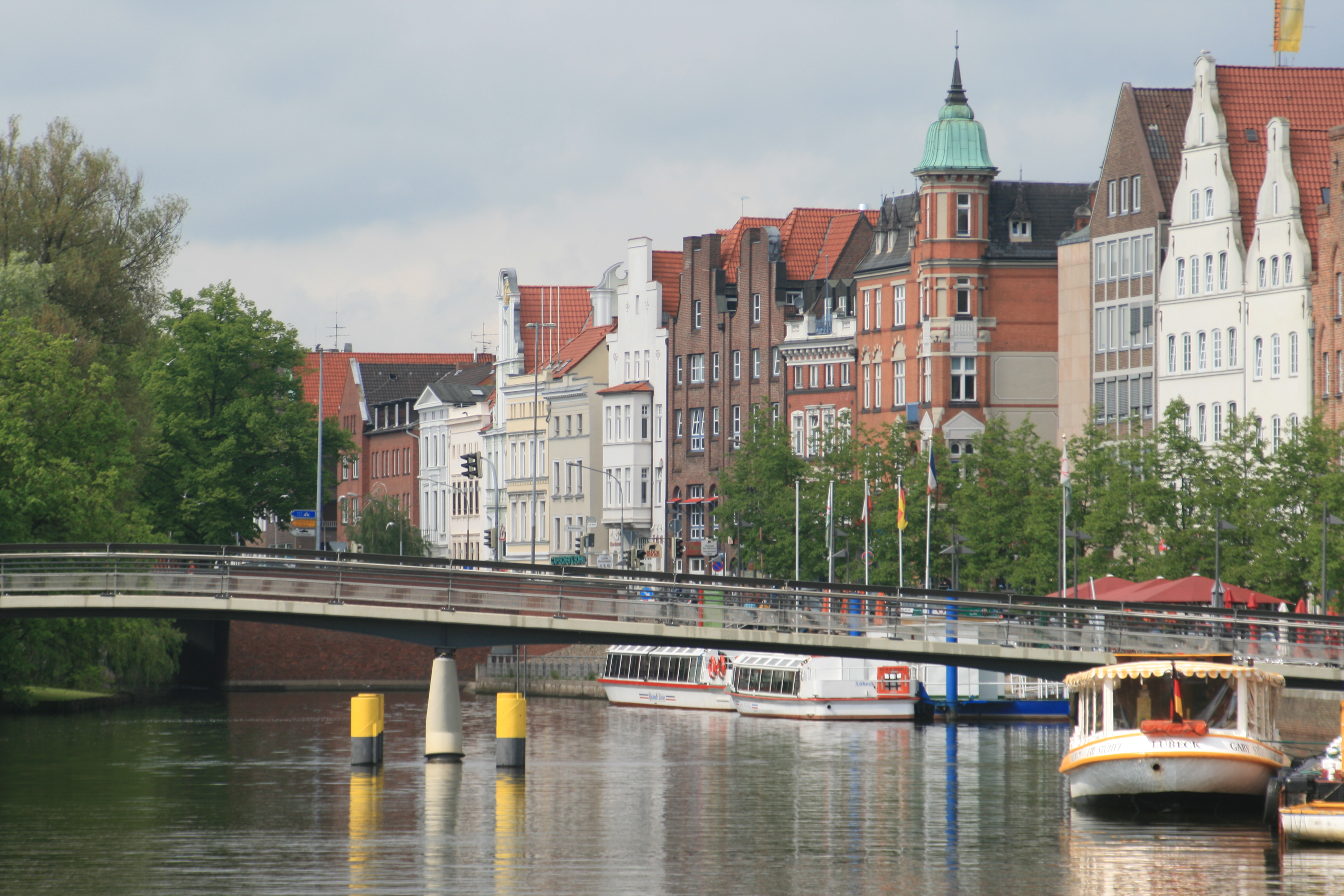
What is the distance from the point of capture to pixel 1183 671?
50531 mm

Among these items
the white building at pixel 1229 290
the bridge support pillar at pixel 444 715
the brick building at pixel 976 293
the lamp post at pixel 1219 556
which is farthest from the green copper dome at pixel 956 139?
the bridge support pillar at pixel 444 715

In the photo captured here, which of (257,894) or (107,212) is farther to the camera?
(107,212)

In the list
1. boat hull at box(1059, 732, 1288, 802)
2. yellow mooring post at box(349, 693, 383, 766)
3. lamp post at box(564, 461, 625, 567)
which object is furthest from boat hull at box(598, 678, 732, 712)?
boat hull at box(1059, 732, 1288, 802)

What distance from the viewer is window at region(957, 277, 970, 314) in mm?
Answer: 118250

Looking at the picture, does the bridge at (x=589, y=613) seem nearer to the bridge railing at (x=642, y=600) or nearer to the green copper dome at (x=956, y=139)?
the bridge railing at (x=642, y=600)

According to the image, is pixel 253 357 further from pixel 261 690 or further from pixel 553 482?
pixel 553 482

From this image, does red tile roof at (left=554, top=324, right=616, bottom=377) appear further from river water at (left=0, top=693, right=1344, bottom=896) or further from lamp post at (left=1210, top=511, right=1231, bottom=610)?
river water at (left=0, top=693, right=1344, bottom=896)

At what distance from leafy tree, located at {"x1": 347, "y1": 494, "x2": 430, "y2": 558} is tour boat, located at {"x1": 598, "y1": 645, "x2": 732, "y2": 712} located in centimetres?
4094

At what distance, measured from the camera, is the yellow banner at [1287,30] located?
346 feet

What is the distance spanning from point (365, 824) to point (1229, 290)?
5887 centimetres

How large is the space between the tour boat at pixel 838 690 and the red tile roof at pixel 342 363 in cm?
9650

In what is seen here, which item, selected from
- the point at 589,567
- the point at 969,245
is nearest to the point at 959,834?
the point at 589,567

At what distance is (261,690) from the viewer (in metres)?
114

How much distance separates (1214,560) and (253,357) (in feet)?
140
